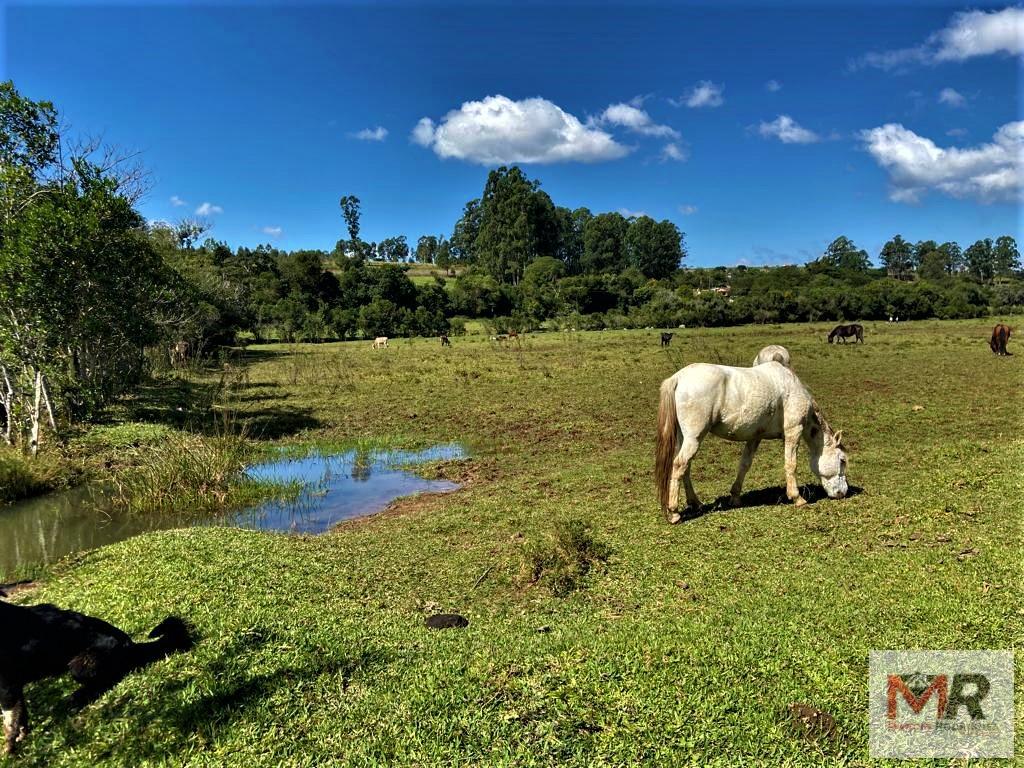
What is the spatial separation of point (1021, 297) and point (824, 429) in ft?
259

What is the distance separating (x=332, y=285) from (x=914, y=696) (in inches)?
2606

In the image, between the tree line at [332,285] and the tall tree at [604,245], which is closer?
the tree line at [332,285]

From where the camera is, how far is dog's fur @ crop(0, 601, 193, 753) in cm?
342

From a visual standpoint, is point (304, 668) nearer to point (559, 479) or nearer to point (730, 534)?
point (730, 534)

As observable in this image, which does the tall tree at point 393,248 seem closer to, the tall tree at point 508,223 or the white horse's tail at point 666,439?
the tall tree at point 508,223

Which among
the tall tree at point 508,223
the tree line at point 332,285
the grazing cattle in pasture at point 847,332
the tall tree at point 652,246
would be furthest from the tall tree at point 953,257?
the grazing cattle in pasture at point 847,332

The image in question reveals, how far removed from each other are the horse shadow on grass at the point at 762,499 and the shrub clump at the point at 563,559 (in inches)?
67.4

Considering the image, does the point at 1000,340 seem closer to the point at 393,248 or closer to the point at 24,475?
the point at 24,475

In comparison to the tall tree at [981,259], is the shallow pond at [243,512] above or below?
below

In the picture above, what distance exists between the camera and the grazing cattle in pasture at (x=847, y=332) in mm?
32750

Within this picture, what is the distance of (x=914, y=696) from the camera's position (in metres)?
3.56

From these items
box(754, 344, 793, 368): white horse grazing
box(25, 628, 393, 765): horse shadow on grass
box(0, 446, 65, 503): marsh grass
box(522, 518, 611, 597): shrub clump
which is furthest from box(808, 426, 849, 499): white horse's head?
box(0, 446, 65, 503): marsh grass

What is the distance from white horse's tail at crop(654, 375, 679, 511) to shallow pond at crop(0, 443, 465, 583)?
15.3ft

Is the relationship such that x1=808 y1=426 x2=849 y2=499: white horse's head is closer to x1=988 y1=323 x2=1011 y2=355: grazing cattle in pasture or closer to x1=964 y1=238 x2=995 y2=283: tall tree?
x1=988 y1=323 x2=1011 y2=355: grazing cattle in pasture
